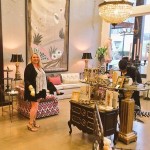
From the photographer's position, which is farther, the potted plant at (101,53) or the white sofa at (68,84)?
the potted plant at (101,53)

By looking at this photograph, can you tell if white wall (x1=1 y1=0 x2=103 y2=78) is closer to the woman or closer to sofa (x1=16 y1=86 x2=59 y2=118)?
sofa (x1=16 y1=86 x2=59 y2=118)

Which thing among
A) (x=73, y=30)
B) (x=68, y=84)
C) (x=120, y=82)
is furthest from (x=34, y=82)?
(x=73, y=30)

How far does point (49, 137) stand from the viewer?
12.2 feet

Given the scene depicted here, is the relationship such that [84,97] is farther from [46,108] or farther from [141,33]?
[141,33]

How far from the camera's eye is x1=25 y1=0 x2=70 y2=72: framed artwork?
20.8ft

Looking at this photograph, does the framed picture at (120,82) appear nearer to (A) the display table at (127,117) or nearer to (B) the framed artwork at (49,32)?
(A) the display table at (127,117)

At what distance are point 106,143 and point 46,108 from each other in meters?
3.04

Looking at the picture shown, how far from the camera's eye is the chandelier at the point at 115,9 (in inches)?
141

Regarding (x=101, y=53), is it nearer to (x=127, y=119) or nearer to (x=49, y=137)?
(x=127, y=119)

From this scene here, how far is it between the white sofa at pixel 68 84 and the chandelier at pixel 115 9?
9.80 ft

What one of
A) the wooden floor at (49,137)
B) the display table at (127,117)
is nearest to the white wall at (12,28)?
the wooden floor at (49,137)

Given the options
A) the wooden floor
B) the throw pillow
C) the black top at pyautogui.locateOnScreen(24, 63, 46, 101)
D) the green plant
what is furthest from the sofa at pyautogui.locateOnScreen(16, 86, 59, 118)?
the green plant

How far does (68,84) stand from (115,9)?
3529 millimetres

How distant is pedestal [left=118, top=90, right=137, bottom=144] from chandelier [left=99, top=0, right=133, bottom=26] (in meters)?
1.45
